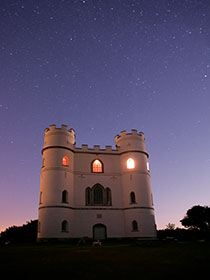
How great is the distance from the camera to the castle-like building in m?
31.6

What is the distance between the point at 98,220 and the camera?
110 feet

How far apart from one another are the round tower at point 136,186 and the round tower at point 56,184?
7.95 metres

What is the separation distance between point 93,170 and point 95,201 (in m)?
4.49

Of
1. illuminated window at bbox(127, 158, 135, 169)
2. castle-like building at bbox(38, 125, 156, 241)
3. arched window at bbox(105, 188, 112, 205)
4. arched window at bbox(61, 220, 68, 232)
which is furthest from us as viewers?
illuminated window at bbox(127, 158, 135, 169)

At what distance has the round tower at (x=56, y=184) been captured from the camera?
3059 centimetres

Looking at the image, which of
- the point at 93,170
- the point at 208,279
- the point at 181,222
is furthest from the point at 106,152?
the point at 181,222

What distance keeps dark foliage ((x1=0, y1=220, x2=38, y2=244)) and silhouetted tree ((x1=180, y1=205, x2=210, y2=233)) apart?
3644 cm

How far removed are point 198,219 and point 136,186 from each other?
31.8 m

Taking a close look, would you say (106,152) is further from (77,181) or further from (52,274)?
(52,274)

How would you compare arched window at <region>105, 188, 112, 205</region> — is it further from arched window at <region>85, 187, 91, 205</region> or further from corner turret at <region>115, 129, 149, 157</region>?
corner turret at <region>115, 129, 149, 157</region>

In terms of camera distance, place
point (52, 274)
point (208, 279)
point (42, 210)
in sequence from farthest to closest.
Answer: point (42, 210) < point (52, 274) < point (208, 279)

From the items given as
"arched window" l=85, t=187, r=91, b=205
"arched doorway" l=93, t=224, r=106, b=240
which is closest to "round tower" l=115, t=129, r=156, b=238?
Answer: "arched doorway" l=93, t=224, r=106, b=240

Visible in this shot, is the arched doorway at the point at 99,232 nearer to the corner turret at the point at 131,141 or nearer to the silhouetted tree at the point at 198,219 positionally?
the corner turret at the point at 131,141

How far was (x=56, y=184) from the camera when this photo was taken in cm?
3234
